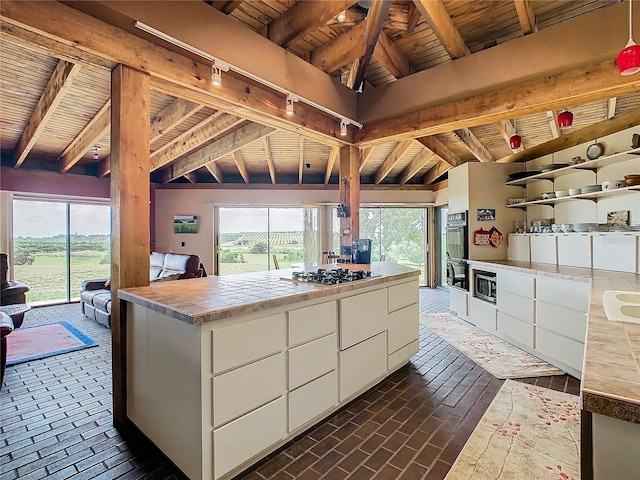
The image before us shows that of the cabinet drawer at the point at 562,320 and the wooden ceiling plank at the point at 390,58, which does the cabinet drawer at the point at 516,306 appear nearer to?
the cabinet drawer at the point at 562,320

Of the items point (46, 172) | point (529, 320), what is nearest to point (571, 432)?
point (529, 320)

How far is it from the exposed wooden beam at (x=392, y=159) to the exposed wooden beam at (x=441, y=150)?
21.3 inches

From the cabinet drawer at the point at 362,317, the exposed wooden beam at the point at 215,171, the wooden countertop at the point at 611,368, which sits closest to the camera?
the wooden countertop at the point at 611,368

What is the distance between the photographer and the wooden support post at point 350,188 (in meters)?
4.52

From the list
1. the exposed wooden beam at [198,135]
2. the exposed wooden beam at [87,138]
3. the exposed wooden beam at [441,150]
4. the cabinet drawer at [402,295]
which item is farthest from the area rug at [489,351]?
the exposed wooden beam at [87,138]

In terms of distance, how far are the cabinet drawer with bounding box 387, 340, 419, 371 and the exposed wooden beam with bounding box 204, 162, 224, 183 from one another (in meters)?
6.06

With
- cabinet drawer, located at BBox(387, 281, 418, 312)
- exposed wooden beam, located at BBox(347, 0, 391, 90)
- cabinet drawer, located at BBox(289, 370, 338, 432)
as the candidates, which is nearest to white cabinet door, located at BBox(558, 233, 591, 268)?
cabinet drawer, located at BBox(387, 281, 418, 312)

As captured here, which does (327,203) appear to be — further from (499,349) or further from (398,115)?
(499,349)

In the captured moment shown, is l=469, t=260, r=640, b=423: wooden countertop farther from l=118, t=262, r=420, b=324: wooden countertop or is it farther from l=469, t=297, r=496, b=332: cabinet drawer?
l=469, t=297, r=496, b=332: cabinet drawer

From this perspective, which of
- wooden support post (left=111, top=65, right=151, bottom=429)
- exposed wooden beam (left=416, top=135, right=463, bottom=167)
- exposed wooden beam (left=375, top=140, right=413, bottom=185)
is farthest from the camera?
exposed wooden beam (left=375, top=140, right=413, bottom=185)

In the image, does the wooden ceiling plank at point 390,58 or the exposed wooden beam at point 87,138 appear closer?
the wooden ceiling plank at point 390,58

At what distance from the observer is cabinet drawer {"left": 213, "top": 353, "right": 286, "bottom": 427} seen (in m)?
1.69

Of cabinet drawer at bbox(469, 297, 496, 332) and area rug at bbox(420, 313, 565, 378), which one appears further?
cabinet drawer at bbox(469, 297, 496, 332)

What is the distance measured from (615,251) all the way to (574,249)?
473mm
